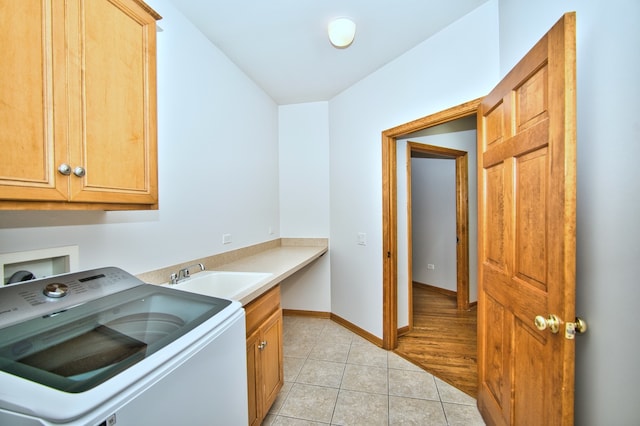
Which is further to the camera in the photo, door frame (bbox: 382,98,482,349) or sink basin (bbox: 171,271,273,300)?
door frame (bbox: 382,98,482,349)

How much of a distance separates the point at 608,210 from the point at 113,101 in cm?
183

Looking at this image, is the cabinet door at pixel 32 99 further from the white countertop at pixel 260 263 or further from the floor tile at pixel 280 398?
the floor tile at pixel 280 398

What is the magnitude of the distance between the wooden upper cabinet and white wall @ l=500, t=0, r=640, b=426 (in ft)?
5.69

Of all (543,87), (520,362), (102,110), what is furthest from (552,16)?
(102,110)

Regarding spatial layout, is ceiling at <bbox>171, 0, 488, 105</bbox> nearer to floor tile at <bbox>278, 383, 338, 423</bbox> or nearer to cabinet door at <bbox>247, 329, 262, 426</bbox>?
cabinet door at <bbox>247, 329, 262, 426</bbox>

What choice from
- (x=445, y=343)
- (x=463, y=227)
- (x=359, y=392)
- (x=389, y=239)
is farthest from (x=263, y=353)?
(x=463, y=227)

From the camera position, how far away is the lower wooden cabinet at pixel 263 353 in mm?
1366

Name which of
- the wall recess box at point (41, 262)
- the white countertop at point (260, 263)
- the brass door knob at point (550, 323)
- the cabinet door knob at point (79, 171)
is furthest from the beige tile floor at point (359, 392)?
the cabinet door knob at point (79, 171)

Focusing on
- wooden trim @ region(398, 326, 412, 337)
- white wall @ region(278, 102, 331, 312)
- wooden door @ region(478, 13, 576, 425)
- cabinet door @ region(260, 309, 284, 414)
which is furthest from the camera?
white wall @ region(278, 102, 331, 312)

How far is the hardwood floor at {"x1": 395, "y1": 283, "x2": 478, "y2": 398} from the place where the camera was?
6.68ft

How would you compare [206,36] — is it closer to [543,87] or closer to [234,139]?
[234,139]

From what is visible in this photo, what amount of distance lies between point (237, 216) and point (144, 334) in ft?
5.10

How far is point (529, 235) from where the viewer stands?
113 centimetres

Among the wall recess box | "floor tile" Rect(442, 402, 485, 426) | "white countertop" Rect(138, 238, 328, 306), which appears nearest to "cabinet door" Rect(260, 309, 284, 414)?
"white countertop" Rect(138, 238, 328, 306)
